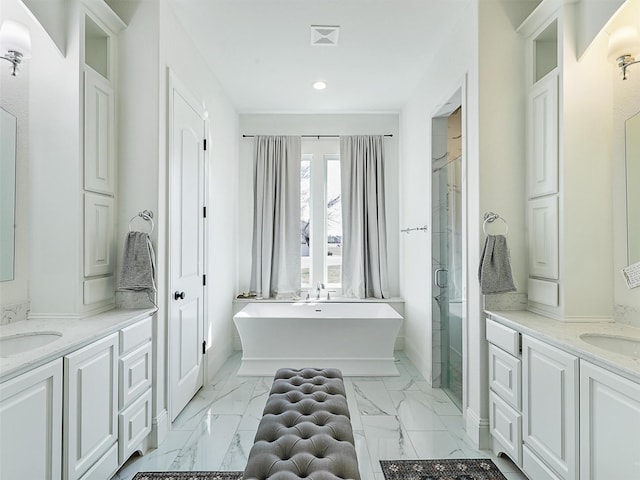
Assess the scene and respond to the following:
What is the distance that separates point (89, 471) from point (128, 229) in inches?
51.8

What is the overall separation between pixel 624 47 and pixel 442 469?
2.42 m

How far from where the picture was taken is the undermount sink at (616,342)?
1.78 m

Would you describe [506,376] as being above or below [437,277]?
below

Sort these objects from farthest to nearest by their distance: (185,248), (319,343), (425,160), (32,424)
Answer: (319,343), (425,160), (185,248), (32,424)

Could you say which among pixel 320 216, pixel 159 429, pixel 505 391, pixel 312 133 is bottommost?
pixel 159 429

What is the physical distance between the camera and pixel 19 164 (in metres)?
2.02

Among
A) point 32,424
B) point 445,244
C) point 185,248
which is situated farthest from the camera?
point 445,244

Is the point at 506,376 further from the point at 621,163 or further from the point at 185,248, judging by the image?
the point at 185,248

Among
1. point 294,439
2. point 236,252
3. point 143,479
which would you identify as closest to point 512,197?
point 294,439

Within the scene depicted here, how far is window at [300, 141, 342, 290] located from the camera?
4.95m

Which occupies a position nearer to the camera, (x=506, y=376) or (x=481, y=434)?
(x=506, y=376)

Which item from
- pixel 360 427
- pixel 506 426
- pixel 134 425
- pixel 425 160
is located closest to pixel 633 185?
pixel 506 426

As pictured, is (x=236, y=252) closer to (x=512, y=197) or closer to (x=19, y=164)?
(x=19, y=164)

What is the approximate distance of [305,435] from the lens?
162 cm
